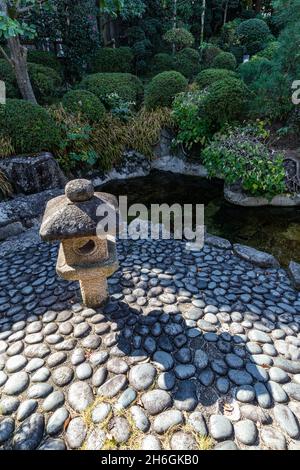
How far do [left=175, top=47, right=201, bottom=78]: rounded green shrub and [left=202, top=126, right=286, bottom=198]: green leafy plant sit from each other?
16.1ft

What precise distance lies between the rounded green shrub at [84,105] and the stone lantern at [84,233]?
4.73m

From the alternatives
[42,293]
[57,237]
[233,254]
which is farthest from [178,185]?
[57,237]

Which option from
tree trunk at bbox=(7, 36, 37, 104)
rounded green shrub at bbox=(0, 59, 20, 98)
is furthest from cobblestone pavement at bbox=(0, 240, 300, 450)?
rounded green shrub at bbox=(0, 59, 20, 98)

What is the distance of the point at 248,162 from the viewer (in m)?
5.20

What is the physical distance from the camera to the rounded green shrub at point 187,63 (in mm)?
9531

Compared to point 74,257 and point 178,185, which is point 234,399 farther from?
point 178,185

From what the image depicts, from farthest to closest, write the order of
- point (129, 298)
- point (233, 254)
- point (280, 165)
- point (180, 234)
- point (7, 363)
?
point (280, 165) < point (180, 234) < point (233, 254) < point (129, 298) < point (7, 363)

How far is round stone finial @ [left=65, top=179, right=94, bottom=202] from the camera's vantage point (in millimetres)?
2166

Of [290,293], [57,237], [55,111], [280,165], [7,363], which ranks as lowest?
[290,293]

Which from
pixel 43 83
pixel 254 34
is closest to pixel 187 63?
pixel 254 34

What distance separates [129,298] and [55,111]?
4.92m

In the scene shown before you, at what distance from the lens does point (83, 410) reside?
1974mm

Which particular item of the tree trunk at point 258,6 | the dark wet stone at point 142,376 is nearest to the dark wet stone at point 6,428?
the dark wet stone at point 142,376

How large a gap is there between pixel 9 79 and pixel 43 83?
2.34ft
